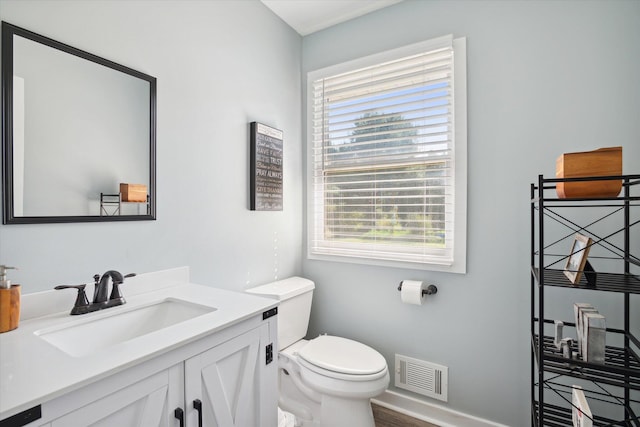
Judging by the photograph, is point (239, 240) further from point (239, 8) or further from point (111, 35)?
point (239, 8)

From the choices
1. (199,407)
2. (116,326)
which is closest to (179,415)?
(199,407)

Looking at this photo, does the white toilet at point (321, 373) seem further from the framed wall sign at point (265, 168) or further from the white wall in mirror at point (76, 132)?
the white wall in mirror at point (76, 132)

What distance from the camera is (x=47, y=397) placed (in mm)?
667

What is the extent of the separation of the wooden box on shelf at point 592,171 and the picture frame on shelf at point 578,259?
18 cm

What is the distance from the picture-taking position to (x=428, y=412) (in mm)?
1921

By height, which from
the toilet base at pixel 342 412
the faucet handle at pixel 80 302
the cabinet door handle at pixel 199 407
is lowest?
the toilet base at pixel 342 412

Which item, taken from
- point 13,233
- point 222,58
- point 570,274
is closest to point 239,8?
point 222,58

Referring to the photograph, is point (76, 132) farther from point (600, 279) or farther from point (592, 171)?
point (600, 279)

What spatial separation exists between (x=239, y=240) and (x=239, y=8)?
1.36 m

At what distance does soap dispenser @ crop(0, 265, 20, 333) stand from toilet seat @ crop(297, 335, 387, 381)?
3.93 feet

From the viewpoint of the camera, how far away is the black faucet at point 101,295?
1140 mm

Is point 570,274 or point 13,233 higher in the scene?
point 13,233

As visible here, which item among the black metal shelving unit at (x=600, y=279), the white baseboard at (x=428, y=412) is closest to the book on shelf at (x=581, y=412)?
the black metal shelving unit at (x=600, y=279)

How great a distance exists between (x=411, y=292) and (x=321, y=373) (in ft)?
2.20
